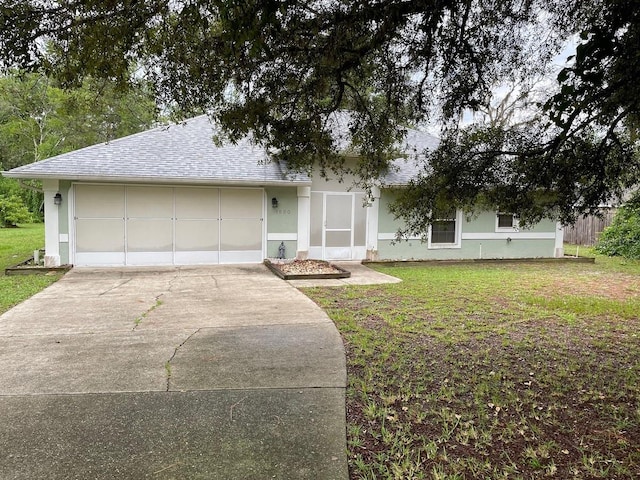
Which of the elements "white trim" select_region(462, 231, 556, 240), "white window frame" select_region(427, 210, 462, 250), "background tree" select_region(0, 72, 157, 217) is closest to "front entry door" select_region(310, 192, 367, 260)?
"white window frame" select_region(427, 210, 462, 250)

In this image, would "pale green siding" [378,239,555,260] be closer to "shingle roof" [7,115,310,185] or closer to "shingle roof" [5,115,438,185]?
"shingle roof" [5,115,438,185]

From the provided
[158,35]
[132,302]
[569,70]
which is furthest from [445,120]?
[132,302]

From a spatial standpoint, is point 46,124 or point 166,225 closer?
point 166,225

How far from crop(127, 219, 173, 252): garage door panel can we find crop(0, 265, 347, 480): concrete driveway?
4.26 m

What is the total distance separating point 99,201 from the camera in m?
10.4

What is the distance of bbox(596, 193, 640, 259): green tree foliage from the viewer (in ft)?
46.2

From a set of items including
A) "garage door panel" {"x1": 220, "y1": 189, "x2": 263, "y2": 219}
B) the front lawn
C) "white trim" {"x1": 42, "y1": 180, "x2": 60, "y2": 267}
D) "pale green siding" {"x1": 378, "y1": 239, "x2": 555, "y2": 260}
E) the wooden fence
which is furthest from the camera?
the wooden fence

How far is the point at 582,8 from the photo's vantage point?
4.34 metres

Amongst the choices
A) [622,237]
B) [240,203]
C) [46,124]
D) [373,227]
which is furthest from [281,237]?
[46,124]

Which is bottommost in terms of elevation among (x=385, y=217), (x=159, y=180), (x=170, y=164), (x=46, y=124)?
(x=385, y=217)

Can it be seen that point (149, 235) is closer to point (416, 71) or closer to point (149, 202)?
point (149, 202)

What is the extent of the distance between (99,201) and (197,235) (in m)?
2.46

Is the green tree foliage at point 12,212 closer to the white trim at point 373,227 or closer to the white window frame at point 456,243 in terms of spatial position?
the white trim at point 373,227

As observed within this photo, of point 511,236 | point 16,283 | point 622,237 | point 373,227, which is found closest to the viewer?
point 16,283
